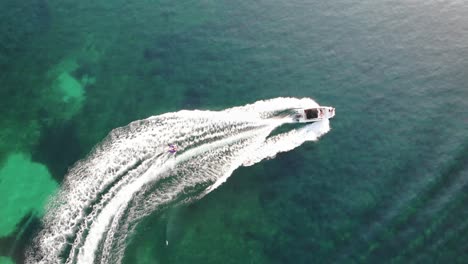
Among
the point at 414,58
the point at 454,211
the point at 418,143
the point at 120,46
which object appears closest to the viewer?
the point at 454,211

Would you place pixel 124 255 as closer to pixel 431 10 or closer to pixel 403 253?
pixel 403 253

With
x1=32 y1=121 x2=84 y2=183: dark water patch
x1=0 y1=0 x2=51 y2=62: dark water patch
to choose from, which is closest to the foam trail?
x1=32 y1=121 x2=84 y2=183: dark water patch

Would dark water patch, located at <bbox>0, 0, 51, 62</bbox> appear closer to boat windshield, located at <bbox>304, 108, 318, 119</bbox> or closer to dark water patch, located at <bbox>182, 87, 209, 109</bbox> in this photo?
dark water patch, located at <bbox>182, 87, 209, 109</bbox>

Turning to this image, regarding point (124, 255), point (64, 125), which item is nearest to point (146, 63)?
point (64, 125)

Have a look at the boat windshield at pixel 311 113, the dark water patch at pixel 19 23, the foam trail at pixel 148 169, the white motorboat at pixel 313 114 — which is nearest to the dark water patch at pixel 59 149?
the foam trail at pixel 148 169

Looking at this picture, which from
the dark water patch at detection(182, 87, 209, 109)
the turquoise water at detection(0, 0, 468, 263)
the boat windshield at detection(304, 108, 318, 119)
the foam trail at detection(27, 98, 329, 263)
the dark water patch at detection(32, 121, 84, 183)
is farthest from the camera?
the dark water patch at detection(182, 87, 209, 109)

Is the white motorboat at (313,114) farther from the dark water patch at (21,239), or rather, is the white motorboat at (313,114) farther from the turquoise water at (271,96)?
the dark water patch at (21,239)
